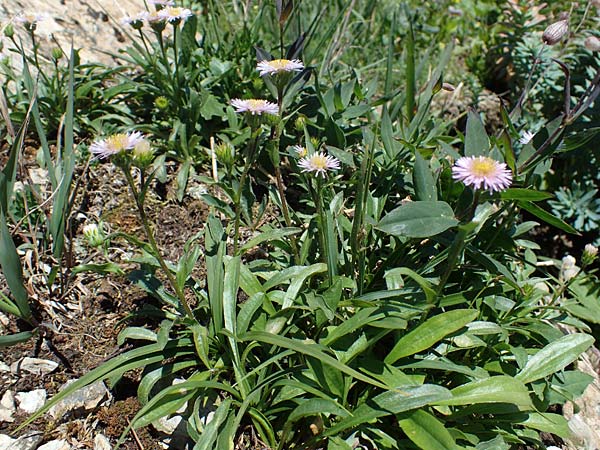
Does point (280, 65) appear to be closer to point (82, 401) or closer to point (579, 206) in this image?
point (82, 401)

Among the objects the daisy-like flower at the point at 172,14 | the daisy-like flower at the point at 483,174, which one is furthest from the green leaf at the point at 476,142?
the daisy-like flower at the point at 172,14

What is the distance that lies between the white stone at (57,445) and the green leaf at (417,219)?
1.00m

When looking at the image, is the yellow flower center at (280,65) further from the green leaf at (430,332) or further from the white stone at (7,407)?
the white stone at (7,407)

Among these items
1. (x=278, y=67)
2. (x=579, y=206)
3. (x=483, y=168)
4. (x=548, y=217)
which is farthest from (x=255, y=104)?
(x=579, y=206)

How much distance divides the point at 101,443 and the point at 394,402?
80 centimetres

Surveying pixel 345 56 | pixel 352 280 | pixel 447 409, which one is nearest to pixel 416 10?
pixel 345 56

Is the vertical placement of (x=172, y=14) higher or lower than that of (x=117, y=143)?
higher

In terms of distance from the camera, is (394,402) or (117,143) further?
(394,402)

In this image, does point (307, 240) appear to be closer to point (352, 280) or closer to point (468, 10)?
point (352, 280)

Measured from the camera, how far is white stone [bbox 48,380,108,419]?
1593 mm

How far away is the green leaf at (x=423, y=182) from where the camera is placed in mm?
1710

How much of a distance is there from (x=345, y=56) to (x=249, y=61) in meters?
1.01

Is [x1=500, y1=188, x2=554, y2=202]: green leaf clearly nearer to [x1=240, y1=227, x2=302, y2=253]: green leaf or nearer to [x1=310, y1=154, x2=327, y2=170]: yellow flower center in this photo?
[x1=310, y1=154, x2=327, y2=170]: yellow flower center

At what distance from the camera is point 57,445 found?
1.54m
